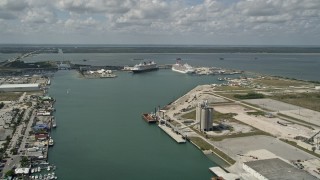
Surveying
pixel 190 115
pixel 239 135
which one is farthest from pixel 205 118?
pixel 190 115

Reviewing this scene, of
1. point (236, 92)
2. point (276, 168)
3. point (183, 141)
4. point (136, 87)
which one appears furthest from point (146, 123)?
point (136, 87)

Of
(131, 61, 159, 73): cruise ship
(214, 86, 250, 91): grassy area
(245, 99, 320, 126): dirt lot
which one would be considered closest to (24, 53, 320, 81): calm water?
(131, 61, 159, 73): cruise ship

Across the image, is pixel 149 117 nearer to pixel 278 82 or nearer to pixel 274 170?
pixel 274 170

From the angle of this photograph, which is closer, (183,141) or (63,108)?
(183,141)

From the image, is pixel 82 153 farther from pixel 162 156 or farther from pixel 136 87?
pixel 136 87

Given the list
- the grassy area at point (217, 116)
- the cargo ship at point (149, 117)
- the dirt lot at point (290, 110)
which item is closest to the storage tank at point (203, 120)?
the grassy area at point (217, 116)

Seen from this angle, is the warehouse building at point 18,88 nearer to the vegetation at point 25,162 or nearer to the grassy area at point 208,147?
the vegetation at point 25,162
